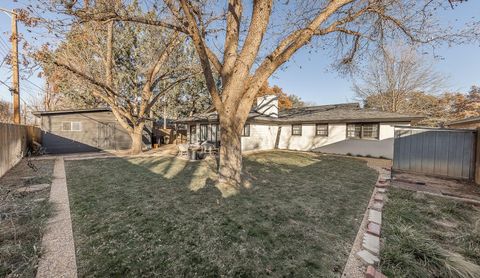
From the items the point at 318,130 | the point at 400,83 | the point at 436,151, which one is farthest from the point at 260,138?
the point at 400,83

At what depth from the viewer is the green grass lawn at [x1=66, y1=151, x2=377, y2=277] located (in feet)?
7.46

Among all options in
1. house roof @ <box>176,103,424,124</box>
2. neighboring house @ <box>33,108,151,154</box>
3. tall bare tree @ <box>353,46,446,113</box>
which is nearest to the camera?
house roof @ <box>176,103,424,124</box>

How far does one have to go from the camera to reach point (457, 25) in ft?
18.5

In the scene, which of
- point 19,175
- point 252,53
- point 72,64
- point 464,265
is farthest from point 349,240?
point 72,64

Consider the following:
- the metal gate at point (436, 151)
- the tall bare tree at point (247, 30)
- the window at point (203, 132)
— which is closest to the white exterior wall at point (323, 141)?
the window at point (203, 132)

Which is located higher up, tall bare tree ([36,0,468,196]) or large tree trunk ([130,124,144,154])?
tall bare tree ([36,0,468,196])

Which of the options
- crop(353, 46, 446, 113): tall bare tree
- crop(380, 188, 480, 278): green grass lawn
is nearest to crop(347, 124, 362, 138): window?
crop(353, 46, 446, 113): tall bare tree

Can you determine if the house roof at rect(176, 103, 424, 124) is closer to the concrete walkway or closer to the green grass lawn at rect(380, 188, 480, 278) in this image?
the green grass lawn at rect(380, 188, 480, 278)

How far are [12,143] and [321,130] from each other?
16.3m

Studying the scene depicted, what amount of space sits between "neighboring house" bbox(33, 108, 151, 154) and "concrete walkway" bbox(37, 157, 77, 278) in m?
12.7

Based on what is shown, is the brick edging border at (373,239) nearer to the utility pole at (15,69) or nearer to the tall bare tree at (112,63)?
the tall bare tree at (112,63)

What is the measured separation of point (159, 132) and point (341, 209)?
19610 mm

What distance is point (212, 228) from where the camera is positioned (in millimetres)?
3152

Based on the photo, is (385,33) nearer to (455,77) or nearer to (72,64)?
(72,64)
